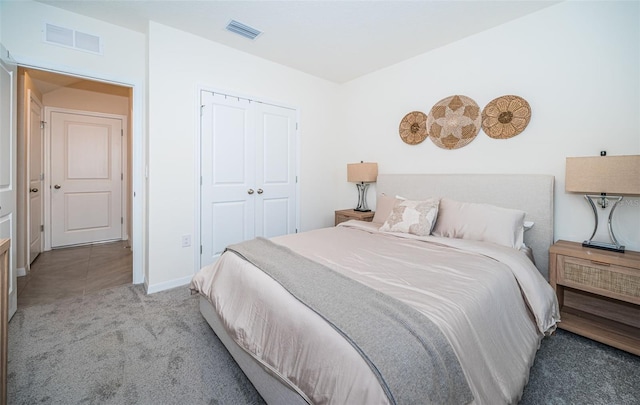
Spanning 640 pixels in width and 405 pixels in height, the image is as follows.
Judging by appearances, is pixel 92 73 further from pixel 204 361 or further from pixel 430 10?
pixel 430 10

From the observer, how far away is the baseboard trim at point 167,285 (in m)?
2.67

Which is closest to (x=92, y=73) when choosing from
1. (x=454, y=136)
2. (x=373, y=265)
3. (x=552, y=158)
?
(x=373, y=265)

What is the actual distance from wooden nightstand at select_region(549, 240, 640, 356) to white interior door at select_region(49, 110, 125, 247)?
599 centimetres

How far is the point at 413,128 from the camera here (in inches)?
128

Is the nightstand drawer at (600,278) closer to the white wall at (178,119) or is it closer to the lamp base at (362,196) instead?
the lamp base at (362,196)

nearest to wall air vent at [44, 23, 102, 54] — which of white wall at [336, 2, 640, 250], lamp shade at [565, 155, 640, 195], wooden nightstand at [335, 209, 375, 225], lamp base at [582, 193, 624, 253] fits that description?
wooden nightstand at [335, 209, 375, 225]

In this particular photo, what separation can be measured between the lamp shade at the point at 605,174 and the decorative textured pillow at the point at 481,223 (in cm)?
41

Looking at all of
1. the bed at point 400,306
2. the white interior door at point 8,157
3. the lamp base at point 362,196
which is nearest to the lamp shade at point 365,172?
the lamp base at point 362,196

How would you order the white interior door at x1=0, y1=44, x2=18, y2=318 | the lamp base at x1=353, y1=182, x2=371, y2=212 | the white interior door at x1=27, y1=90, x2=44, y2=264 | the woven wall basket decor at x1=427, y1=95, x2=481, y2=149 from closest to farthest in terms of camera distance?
the white interior door at x1=0, y1=44, x2=18, y2=318 → the woven wall basket decor at x1=427, y1=95, x2=481, y2=149 → the white interior door at x1=27, y1=90, x2=44, y2=264 → the lamp base at x1=353, y1=182, x2=371, y2=212

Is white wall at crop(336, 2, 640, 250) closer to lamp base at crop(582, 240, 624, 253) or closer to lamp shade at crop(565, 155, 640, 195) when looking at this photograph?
lamp base at crop(582, 240, 624, 253)

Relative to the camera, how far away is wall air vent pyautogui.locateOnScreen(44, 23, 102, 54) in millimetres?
2383

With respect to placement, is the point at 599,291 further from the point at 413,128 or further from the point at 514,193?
the point at 413,128

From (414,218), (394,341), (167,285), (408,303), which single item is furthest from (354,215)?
(394,341)

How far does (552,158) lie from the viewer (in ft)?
7.57
